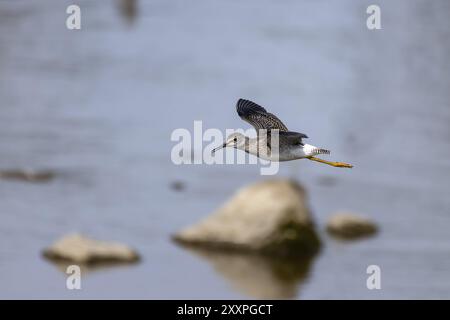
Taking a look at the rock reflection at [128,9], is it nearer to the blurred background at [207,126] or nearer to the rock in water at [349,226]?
the blurred background at [207,126]

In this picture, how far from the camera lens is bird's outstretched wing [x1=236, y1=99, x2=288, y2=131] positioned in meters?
23.3

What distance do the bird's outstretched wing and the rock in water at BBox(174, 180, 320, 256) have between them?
17.5m

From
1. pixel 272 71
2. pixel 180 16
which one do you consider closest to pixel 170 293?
pixel 272 71

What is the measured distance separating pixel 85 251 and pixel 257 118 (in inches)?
749

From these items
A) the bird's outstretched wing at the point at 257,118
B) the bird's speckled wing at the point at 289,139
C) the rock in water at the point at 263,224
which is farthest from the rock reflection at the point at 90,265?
the bird's speckled wing at the point at 289,139

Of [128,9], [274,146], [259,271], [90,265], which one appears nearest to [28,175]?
[90,265]

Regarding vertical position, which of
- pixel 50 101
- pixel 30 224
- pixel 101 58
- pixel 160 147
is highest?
pixel 101 58

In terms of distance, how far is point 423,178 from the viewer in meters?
51.5

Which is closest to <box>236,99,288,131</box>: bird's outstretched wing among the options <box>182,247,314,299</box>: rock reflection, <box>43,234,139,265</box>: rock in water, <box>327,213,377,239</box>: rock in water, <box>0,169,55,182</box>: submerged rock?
<box>43,234,139,265</box>: rock in water

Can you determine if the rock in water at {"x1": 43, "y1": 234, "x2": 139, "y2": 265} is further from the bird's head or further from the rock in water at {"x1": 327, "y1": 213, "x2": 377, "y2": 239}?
the bird's head

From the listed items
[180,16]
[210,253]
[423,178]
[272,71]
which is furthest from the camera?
[180,16]

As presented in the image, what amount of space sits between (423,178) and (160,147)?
34.7 ft

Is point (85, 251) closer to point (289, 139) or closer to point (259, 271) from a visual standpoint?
point (259, 271)

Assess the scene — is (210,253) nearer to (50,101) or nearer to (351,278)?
(351,278)
